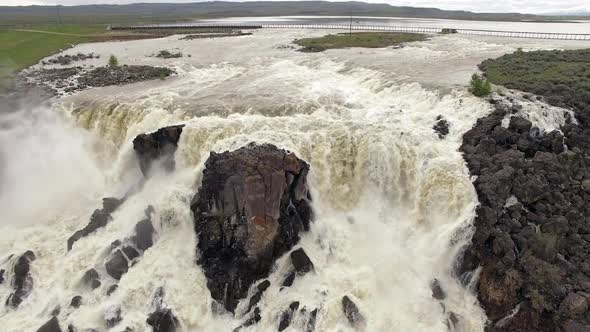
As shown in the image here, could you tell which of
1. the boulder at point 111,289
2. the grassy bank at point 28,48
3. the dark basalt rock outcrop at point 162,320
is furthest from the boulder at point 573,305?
the grassy bank at point 28,48

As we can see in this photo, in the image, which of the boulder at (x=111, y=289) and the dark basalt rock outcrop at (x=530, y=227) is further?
the boulder at (x=111, y=289)

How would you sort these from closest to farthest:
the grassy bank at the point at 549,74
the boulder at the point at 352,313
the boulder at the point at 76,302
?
the boulder at the point at 352,313 < the boulder at the point at 76,302 < the grassy bank at the point at 549,74

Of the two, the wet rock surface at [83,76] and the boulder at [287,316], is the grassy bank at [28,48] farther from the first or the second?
the boulder at [287,316]

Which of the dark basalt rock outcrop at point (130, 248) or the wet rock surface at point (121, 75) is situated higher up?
the wet rock surface at point (121, 75)

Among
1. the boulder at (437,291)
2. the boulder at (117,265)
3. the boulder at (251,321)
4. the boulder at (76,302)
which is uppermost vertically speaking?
the boulder at (117,265)

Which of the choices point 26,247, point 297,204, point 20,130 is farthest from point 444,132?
point 20,130
